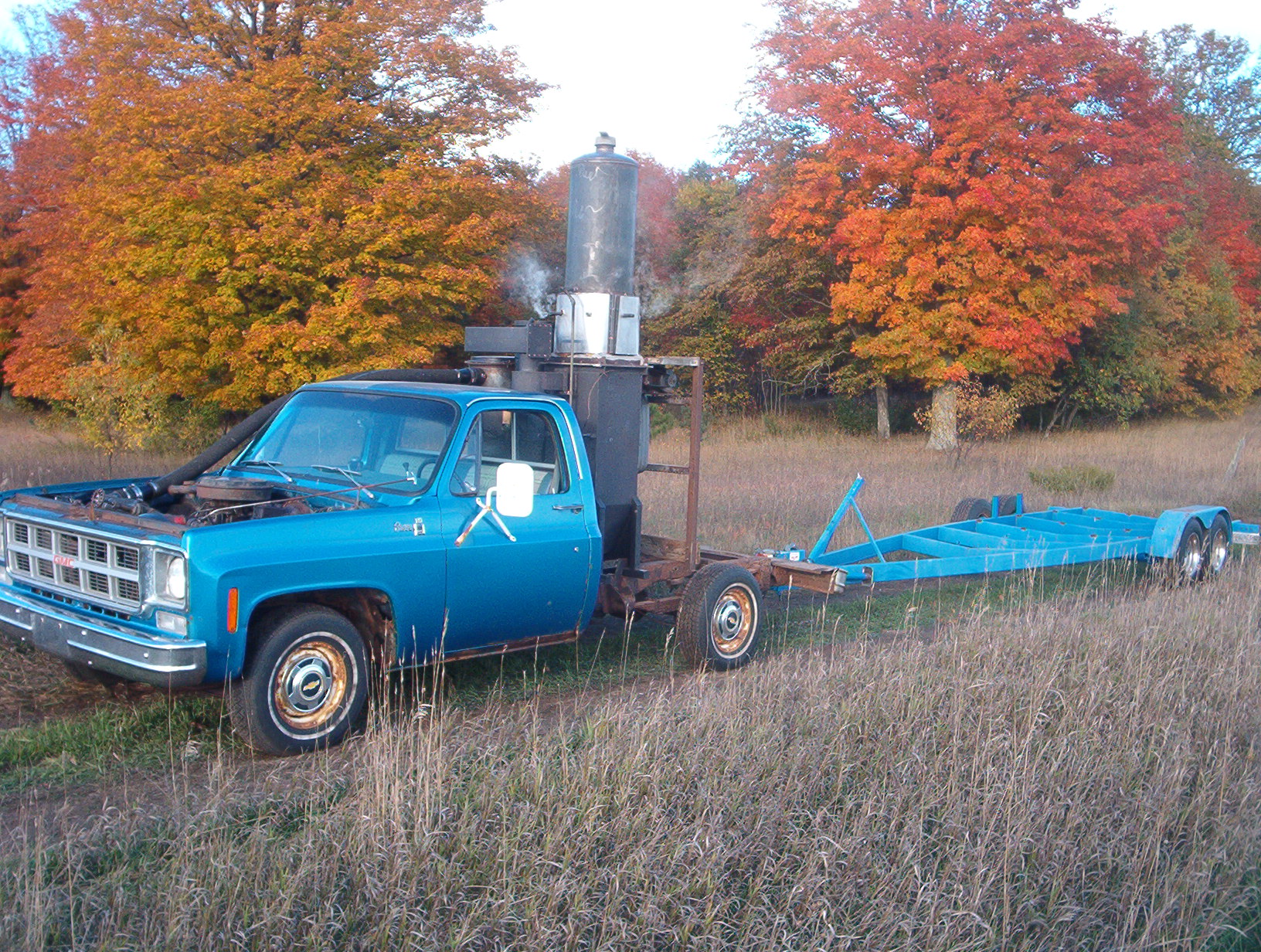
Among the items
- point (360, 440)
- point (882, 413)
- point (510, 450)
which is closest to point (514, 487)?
point (510, 450)

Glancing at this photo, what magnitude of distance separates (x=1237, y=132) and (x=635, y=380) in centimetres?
6135

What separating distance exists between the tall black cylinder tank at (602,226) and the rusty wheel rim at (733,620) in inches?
90.0

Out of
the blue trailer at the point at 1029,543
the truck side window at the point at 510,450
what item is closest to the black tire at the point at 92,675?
the truck side window at the point at 510,450

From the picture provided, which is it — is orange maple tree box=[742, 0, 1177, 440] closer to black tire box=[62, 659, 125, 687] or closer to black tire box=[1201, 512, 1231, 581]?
black tire box=[1201, 512, 1231, 581]

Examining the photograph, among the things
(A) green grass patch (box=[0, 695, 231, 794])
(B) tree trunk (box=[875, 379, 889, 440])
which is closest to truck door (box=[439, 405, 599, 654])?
(A) green grass patch (box=[0, 695, 231, 794])

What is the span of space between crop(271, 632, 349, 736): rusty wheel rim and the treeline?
871 cm

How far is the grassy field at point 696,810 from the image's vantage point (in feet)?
11.8

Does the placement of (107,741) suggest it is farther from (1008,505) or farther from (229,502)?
(1008,505)

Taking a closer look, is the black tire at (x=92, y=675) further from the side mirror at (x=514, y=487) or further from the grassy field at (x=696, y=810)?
the side mirror at (x=514, y=487)

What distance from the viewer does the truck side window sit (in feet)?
21.0

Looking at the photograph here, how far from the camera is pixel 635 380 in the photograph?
7.70m

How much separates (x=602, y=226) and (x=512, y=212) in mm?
13128

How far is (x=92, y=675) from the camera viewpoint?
Result: 6055 millimetres

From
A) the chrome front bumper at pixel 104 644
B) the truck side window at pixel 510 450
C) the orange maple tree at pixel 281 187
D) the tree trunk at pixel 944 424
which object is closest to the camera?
the chrome front bumper at pixel 104 644
